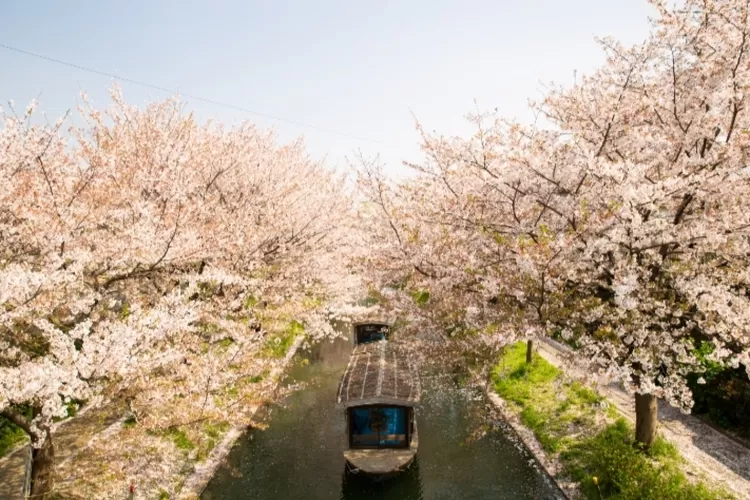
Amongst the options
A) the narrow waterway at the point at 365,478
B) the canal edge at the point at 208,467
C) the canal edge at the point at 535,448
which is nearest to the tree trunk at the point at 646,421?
the canal edge at the point at 535,448

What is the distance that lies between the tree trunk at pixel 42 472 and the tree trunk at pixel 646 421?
12.7 m

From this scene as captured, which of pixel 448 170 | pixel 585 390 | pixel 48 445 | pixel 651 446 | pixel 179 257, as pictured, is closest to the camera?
pixel 48 445

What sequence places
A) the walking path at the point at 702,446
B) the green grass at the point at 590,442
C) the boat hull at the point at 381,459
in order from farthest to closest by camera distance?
the boat hull at the point at 381,459 < the walking path at the point at 702,446 < the green grass at the point at 590,442

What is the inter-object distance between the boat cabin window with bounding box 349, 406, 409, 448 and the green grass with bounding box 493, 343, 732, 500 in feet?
14.1

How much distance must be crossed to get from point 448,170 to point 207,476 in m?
10.2

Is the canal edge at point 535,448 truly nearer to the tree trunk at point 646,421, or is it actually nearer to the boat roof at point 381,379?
the tree trunk at point 646,421

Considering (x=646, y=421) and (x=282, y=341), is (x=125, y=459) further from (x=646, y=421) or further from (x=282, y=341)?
(x=282, y=341)

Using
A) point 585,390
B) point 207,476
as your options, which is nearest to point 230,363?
point 207,476

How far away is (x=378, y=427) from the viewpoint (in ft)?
42.5

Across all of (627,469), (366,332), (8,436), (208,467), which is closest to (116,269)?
(208,467)

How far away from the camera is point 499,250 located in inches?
368

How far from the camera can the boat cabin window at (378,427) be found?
12914 millimetres

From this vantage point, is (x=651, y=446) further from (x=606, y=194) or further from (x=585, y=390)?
(x=606, y=194)

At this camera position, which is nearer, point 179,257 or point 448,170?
point 179,257
